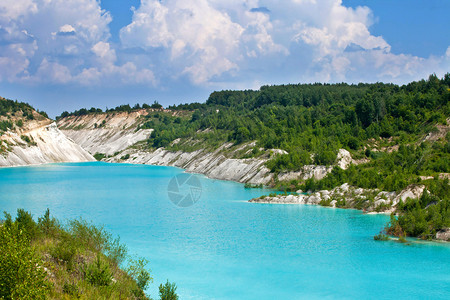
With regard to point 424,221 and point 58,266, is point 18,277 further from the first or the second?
point 424,221

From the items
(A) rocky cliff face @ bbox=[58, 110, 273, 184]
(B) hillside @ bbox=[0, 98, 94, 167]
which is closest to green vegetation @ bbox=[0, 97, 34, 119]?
(B) hillside @ bbox=[0, 98, 94, 167]

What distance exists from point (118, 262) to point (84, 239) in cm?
202

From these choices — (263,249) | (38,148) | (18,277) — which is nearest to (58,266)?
(18,277)

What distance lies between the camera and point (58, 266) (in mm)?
18516

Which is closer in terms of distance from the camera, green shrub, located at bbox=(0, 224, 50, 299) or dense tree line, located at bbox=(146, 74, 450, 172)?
green shrub, located at bbox=(0, 224, 50, 299)

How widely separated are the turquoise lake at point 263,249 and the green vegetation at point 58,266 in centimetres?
494

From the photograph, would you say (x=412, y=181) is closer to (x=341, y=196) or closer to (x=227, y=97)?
(x=341, y=196)

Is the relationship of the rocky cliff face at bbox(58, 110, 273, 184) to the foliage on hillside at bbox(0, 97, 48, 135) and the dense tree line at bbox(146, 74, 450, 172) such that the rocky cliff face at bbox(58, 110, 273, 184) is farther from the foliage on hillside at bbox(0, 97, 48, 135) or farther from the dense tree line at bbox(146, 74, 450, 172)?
the foliage on hillside at bbox(0, 97, 48, 135)

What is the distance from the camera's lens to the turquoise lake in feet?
82.3

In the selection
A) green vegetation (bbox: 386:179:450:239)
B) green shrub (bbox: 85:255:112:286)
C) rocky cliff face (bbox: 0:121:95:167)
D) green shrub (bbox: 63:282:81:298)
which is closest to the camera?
green shrub (bbox: 63:282:81:298)

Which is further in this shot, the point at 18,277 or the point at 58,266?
the point at 58,266

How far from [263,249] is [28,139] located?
106m

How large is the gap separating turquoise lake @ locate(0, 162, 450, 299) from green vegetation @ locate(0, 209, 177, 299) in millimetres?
4941

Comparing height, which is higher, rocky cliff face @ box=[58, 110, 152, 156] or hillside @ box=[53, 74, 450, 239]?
rocky cliff face @ box=[58, 110, 152, 156]
